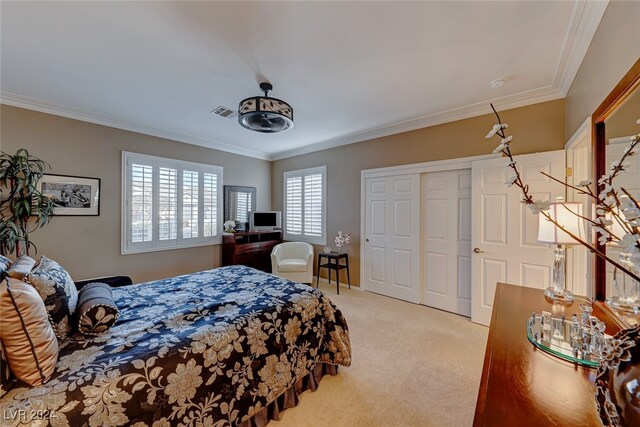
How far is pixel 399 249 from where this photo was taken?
12.6 ft

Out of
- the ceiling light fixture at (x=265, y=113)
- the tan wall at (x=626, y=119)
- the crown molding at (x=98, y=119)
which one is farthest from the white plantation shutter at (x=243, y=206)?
the tan wall at (x=626, y=119)

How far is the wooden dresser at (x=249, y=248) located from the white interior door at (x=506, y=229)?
3544 mm

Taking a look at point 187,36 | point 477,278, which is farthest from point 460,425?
point 187,36

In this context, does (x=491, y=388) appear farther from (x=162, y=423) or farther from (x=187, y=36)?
(x=187, y=36)

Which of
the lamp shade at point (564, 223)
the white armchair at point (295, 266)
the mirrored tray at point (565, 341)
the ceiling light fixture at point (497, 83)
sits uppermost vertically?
the ceiling light fixture at point (497, 83)

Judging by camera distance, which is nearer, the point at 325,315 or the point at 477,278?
the point at 325,315

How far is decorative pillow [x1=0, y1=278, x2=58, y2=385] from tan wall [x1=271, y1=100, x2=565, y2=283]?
12.3 feet

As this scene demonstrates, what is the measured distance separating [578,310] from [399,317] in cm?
206

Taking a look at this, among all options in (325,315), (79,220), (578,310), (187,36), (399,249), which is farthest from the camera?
(399,249)

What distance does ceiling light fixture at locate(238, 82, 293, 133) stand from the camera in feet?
7.11

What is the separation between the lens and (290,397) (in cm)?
178

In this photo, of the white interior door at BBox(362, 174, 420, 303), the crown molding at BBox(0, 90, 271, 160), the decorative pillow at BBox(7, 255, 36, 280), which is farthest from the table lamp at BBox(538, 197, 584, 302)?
the crown molding at BBox(0, 90, 271, 160)

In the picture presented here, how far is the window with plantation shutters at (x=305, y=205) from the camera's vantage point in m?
4.88

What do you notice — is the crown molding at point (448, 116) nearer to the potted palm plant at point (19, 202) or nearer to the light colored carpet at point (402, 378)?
the light colored carpet at point (402, 378)
